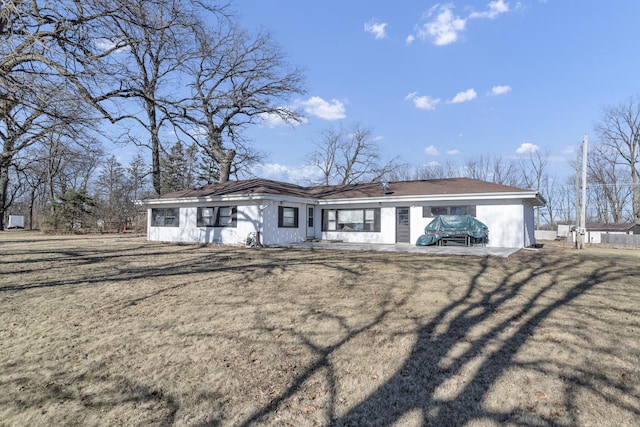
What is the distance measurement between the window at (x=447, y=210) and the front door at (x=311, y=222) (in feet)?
18.3

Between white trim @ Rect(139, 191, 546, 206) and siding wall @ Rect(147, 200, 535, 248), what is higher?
white trim @ Rect(139, 191, 546, 206)

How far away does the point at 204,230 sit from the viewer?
17.4m

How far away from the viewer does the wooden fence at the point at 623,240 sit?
2411 cm

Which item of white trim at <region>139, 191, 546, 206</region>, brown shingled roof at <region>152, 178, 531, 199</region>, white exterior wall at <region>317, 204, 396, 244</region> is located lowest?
white exterior wall at <region>317, 204, 396, 244</region>

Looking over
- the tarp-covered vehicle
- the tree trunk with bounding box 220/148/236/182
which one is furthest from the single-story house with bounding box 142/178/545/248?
the tree trunk with bounding box 220/148/236/182

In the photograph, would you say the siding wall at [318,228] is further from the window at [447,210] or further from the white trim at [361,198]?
the white trim at [361,198]

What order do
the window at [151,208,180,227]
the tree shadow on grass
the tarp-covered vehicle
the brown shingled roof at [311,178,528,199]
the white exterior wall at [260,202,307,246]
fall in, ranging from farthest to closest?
the window at [151,208,180,227] < the white exterior wall at [260,202,307,246] < the brown shingled roof at [311,178,528,199] < the tarp-covered vehicle < the tree shadow on grass

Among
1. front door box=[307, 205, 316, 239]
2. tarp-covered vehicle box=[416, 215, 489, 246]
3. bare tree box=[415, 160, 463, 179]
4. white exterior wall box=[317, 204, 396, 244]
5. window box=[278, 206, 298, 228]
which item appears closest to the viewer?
tarp-covered vehicle box=[416, 215, 489, 246]

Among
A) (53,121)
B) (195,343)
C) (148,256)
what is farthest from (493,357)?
(148,256)

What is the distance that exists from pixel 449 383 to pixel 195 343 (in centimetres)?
287

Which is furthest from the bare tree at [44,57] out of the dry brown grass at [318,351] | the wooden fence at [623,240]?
the wooden fence at [623,240]

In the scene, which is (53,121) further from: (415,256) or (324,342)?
(415,256)

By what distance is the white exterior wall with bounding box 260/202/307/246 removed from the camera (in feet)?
51.4

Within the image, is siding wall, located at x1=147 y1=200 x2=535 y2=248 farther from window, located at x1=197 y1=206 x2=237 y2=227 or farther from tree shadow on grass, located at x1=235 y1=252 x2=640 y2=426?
tree shadow on grass, located at x1=235 y1=252 x2=640 y2=426
